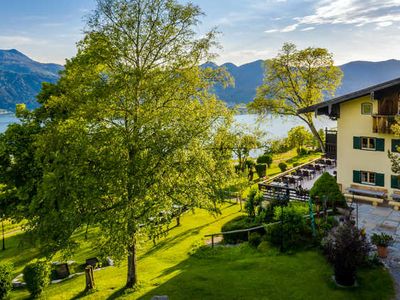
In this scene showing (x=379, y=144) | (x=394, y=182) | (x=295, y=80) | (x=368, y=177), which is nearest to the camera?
(x=394, y=182)

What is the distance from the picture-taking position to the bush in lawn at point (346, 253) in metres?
10.6

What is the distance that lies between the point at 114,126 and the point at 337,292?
9364 mm

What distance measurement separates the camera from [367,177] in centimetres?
2222

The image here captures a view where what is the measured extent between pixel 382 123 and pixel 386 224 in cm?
669

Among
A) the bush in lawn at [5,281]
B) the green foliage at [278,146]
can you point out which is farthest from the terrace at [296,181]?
the bush in lawn at [5,281]

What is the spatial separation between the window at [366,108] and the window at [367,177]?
155 inches

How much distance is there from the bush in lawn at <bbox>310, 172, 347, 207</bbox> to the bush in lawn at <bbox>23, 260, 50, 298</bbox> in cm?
1413

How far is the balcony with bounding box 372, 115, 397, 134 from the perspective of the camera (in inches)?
792

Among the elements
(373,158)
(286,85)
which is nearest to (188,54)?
(373,158)

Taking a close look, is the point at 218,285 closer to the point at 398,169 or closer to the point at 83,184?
the point at 83,184

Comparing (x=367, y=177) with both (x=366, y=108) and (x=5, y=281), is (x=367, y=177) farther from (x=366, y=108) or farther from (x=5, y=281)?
(x=5, y=281)

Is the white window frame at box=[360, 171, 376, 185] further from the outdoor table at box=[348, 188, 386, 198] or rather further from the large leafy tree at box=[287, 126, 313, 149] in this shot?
the large leafy tree at box=[287, 126, 313, 149]

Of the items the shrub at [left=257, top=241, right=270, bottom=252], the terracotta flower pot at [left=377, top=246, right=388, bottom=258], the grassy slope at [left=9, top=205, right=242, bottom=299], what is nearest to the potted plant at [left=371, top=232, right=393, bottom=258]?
the terracotta flower pot at [left=377, top=246, right=388, bottom=258]

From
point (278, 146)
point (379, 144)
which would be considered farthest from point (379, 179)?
point (278, 146)
